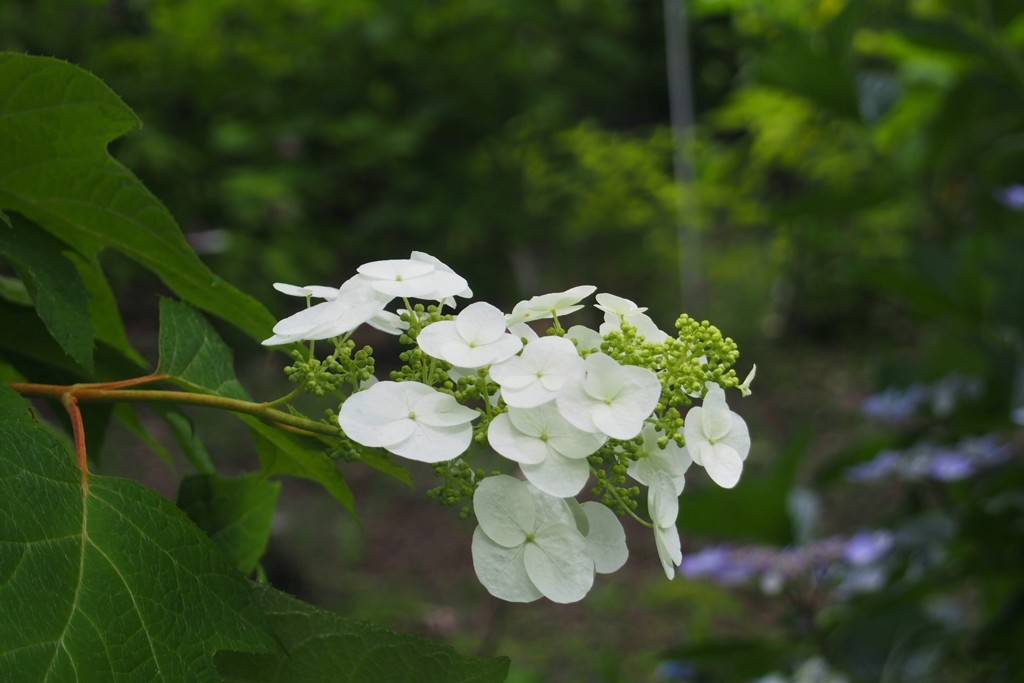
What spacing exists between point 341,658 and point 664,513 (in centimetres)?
15

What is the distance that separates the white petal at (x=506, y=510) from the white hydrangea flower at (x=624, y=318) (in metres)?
0.09

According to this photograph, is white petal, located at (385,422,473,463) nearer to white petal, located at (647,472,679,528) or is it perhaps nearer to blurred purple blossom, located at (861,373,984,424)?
white petal, located at (647,472,679,528)

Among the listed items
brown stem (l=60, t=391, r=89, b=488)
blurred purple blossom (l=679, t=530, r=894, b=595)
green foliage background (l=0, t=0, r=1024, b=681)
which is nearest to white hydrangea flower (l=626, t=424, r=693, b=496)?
brown stem (l=60, t=391, r=89, b=488)

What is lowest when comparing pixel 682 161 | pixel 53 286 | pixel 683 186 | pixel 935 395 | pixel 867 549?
pixel 53 286

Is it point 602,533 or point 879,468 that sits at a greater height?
point 879,468

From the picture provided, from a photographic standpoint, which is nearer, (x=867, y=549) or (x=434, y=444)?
(x=434, y=444)

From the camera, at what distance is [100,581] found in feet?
1.21

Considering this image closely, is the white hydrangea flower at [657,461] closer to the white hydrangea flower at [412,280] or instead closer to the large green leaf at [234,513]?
the white hydrangea flower at [412,280]

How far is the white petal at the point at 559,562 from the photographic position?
0.41 metres

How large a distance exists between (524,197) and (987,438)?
9.36 ft

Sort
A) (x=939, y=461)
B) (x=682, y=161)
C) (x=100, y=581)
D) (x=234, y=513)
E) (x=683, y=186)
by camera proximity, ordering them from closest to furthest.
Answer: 1. (x=100, y=581)
2. (x=234, y=513)
3. (x=939, y=461)
4. (x=683, y=186)
5. (x=682, y=161)

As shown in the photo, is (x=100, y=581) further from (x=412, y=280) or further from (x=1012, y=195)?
(x=1012, y=195)

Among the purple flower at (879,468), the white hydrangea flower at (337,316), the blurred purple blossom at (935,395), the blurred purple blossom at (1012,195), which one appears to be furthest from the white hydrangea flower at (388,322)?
the purple flower at (879,468)

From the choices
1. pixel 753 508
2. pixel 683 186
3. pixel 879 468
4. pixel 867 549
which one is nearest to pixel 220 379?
pixel 753 508
